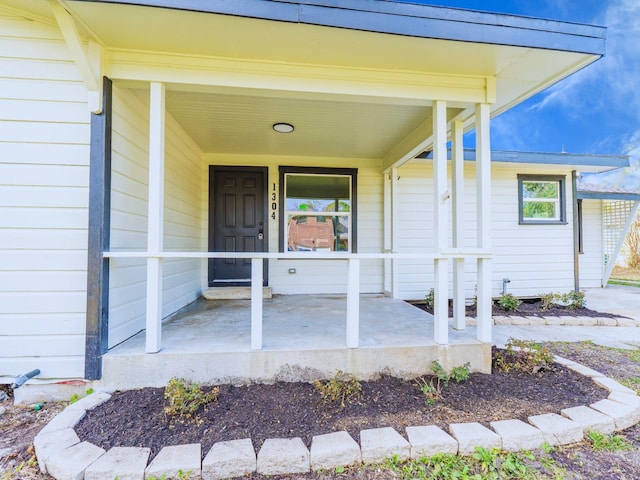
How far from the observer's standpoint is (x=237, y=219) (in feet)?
16.2

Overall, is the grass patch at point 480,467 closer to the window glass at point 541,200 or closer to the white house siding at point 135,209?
the white house siding at point 135,209

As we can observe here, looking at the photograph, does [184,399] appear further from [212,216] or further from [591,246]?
[591,246]

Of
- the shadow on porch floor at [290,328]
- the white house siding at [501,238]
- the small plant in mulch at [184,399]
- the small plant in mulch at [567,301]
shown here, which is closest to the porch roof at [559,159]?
the white house siding at [501,238]

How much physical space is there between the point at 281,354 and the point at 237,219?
3.05 metres

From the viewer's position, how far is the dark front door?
4.89 meters

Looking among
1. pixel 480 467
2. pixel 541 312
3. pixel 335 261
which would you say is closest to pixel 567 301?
pixel 541 312

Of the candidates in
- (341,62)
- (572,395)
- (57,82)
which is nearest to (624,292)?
(572,395)

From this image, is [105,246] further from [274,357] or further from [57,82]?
[274,357]

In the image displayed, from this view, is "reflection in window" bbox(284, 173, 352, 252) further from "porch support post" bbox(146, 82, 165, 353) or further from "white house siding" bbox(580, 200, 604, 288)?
"white house siding" bbox(580, 200, 604, 288)

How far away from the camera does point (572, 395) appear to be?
214cm

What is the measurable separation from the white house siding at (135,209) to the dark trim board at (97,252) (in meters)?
0.10

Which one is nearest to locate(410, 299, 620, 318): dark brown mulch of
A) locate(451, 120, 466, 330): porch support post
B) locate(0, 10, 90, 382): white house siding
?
locate(451, 120, 466, 330): porch support post

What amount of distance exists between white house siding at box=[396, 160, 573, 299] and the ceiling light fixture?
7.48 feet

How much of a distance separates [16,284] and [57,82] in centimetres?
148
